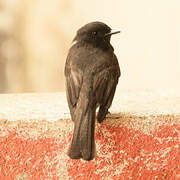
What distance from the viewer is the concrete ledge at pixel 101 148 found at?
2.66m

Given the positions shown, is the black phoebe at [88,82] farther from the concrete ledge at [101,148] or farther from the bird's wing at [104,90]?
the concrete ledge at [101,148]

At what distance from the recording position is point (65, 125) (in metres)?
2.71

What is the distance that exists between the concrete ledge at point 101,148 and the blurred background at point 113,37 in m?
2.49

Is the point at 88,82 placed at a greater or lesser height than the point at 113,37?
greater

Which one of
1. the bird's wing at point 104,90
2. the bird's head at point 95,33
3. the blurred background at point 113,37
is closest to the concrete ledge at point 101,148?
the bird's wing at point 104,90

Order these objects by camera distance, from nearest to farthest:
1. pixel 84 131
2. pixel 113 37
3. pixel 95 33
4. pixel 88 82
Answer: pixel 84 131 < pixel 88 82 < pixel 95 33 < pixel 113 37

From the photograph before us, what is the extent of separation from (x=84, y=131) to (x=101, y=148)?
25 centimetres

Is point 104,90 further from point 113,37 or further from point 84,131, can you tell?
point 113,37

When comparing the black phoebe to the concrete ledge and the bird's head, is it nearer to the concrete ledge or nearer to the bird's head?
the bird's head

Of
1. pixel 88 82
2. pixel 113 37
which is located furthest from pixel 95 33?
pixel 113 37

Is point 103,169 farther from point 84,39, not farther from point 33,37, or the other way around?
point 33,37

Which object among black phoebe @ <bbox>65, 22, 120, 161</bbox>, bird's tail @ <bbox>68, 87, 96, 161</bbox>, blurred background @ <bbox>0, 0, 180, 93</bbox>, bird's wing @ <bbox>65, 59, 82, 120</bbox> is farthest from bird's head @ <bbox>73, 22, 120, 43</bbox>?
blurred background @ <bbox>0, 0, 180, 93</bbox>

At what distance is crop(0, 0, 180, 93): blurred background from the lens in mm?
5207

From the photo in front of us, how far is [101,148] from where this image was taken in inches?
106
